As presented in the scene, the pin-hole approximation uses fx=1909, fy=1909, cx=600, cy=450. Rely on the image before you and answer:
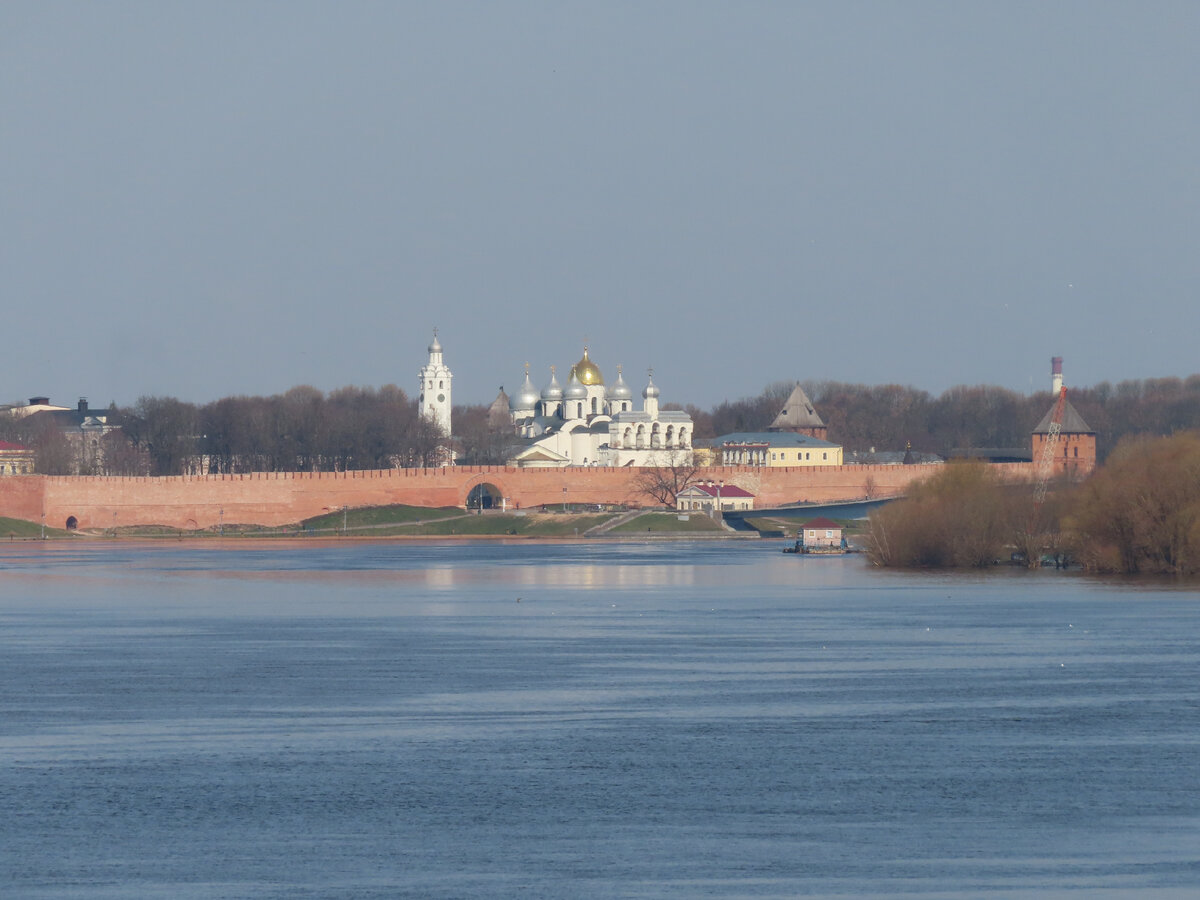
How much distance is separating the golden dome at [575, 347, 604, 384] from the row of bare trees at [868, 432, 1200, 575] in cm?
4182

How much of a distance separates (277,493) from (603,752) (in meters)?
49.3

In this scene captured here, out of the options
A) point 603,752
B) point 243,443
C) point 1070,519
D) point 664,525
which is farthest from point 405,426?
point 603,752

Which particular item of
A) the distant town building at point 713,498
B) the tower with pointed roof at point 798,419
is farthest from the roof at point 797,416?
the distant town building at point 713,498

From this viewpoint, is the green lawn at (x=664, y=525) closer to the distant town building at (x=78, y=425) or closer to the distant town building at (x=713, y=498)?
the distant town building at (x=713, y=498)

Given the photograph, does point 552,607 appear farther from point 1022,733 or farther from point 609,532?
point 609,532

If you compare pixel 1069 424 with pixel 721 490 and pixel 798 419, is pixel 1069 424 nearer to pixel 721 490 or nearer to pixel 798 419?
pixel 798 419

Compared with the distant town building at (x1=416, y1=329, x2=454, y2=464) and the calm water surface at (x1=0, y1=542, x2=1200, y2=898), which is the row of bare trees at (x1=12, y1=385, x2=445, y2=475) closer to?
the distant town building at (x1=416, y1=329, x2=454, y2=464)

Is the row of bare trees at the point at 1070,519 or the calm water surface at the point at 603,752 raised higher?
the row of bare trees at the point at 1070,519

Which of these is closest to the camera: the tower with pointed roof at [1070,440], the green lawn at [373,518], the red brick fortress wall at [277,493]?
the red brick fortress wall at [277,493]

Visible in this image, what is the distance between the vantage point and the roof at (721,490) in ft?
217

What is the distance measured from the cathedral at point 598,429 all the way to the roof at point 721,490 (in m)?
5.65

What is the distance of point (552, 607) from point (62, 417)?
7540 centimetres

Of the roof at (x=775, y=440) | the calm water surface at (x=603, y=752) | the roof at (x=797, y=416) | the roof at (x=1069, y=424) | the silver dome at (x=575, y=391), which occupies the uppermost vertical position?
the silver dome at (x=575, y=391)

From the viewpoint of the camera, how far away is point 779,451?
3098 inches
